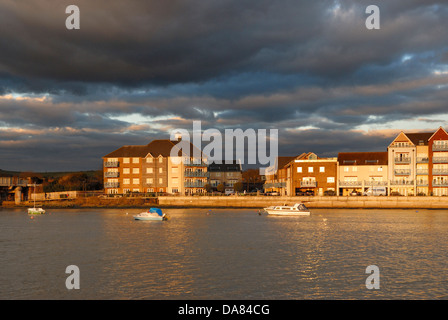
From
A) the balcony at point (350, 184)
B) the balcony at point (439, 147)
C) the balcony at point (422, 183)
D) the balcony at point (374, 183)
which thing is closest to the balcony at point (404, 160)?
the balcony at point (422, 183)

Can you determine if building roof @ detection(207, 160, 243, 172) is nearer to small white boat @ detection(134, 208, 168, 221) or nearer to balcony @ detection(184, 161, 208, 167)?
balcony @ detection(184, 161, 208, 167)

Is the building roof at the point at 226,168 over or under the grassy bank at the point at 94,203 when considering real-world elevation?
over

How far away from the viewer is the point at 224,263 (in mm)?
36594

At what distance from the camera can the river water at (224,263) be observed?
89.3 feet

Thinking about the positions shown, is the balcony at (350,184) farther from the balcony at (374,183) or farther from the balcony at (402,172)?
the balcony at (402,172)

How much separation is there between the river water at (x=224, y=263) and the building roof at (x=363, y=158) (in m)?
67.1

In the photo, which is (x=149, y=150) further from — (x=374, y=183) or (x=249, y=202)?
(x=374, y=183)

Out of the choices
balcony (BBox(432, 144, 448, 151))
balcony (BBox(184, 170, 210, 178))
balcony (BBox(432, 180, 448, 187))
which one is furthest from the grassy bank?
balcony (BBox(432, 144, 448, 151))

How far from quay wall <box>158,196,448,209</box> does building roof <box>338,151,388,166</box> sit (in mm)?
13580
